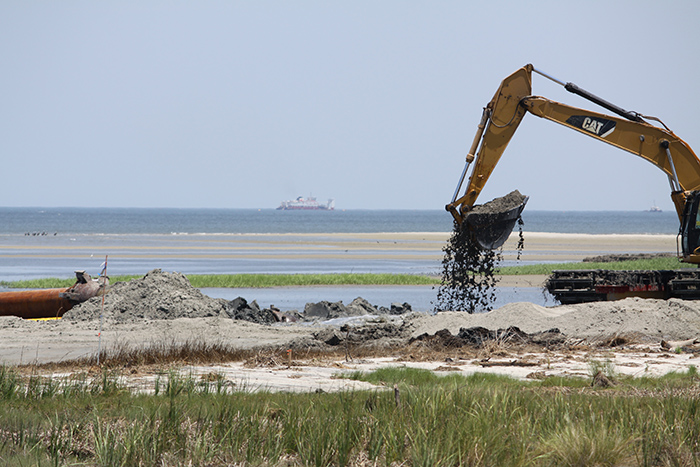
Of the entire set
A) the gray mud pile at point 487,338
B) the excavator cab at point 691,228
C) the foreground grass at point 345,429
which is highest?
the excavator cab at point 691,228

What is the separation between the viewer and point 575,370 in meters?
12.1

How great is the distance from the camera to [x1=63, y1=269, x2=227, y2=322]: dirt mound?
65.3 ft

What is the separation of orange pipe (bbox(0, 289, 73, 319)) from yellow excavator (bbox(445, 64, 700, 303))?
478 inches

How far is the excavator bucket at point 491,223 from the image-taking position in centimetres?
1842

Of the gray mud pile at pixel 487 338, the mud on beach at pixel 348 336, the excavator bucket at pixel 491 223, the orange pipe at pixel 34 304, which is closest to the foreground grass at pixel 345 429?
the mud on beach at pixel 348 336

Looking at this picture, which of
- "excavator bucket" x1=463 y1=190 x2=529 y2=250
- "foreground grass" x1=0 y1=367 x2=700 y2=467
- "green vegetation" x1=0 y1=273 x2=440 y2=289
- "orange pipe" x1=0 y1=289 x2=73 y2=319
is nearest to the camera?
"foreground grass" x1=0 y1=367 x2=700 y2=467

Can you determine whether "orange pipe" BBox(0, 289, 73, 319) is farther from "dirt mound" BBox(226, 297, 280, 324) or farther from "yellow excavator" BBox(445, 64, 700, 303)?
"yellow excavator" BBox(445, 64, 700, 303)

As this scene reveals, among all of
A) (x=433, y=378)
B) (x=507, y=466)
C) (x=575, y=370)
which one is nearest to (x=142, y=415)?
(x=507, y=466)

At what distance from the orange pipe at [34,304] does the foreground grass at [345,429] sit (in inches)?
530

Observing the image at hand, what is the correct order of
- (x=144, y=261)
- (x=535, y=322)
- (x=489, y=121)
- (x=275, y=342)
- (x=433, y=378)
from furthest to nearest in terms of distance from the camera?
(x=144, y=261) < (x=489, y=121) < (x=535, y=322) < (x=275, y=342) < (x=433, y=378)

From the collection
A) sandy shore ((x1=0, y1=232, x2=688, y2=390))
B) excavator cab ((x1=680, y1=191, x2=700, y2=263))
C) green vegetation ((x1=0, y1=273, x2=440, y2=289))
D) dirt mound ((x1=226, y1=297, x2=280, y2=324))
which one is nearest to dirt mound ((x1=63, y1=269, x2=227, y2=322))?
dirt mound ((x1=226, y1=297, x2=280, y2=324))

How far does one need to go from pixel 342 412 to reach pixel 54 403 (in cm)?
336

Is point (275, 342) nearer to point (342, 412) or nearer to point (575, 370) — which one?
point (575, 370)

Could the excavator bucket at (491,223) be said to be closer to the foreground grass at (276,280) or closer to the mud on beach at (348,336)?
the mud on beach at (348,336)
